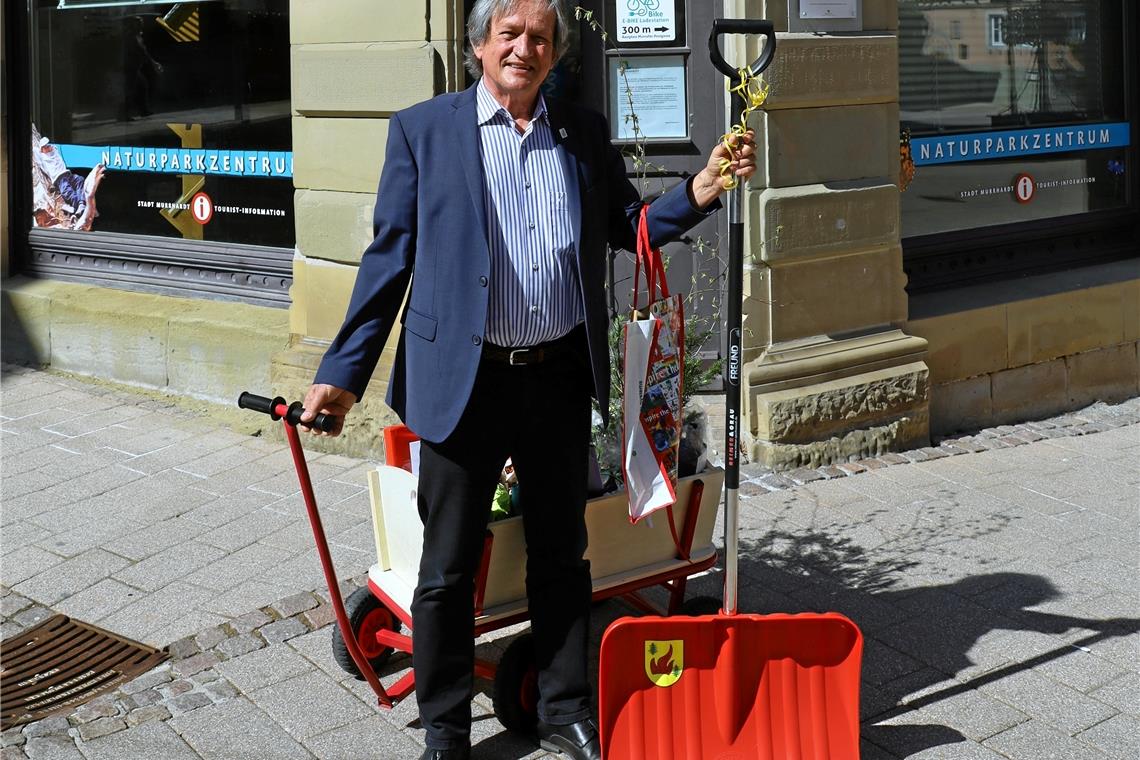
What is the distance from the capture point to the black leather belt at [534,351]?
11.9ft

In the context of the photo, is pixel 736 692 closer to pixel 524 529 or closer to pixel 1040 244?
pixel 524 529

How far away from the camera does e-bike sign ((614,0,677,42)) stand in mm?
6289

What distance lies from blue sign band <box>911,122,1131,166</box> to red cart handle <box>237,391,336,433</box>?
14.9 ft

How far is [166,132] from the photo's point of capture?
317 inches

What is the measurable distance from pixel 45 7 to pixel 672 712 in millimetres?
6669

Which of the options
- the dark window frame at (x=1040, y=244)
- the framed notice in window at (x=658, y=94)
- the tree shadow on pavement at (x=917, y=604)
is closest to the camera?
the tree shadow on pavement at (x=917, y=604)

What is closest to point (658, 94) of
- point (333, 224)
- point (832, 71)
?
point (832, 71)

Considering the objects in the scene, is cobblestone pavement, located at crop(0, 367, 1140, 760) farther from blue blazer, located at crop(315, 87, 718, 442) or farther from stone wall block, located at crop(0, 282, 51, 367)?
blue blazer, located at crop(315, 87, 718, 442)

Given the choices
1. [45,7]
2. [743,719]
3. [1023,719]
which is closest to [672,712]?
[743,719]

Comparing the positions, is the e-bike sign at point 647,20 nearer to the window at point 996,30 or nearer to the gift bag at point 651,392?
the window at point 996,30

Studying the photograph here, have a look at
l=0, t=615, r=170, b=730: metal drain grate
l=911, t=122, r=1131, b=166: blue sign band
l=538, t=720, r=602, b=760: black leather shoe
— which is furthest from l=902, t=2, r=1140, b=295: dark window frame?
l=0, t=615, r=170, b=730: metal drain grate

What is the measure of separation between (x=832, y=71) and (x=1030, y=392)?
2.07m

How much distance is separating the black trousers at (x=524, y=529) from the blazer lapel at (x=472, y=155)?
38cm

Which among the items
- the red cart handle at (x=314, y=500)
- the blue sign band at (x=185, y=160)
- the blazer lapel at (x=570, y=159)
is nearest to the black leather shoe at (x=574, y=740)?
the red cart handle at (x=314, y=500)
